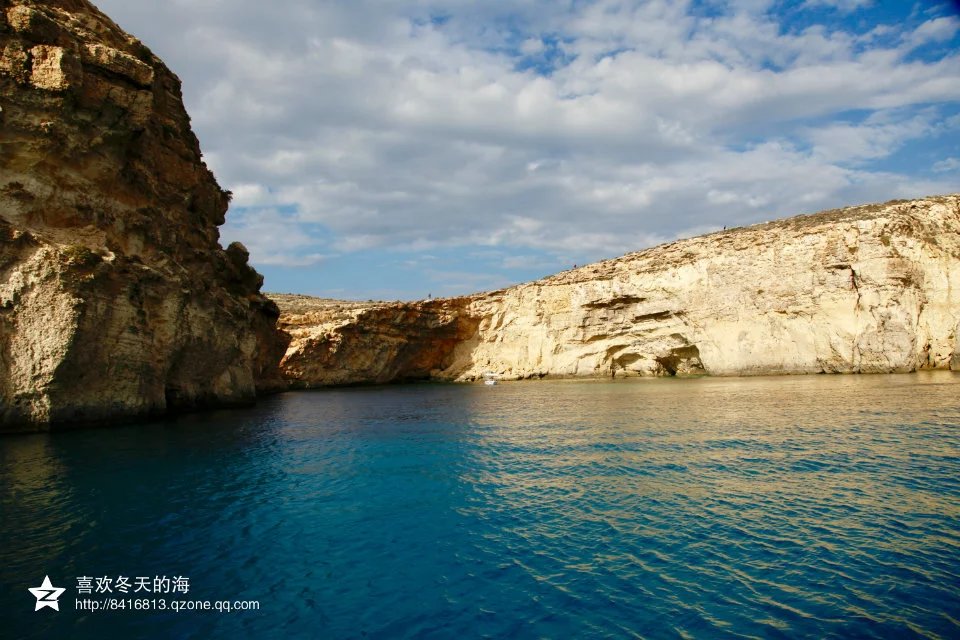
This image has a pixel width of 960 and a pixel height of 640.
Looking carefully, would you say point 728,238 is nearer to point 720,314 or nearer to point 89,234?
point 720,314

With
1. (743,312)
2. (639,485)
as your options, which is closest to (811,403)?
(639,485)

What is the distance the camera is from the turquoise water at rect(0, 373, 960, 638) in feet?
23.4

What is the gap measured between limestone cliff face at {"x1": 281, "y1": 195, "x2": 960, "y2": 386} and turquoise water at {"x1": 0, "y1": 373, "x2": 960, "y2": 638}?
84.1 ft

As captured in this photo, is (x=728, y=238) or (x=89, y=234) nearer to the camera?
(x=89, y=234)

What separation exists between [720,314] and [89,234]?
47.0 m

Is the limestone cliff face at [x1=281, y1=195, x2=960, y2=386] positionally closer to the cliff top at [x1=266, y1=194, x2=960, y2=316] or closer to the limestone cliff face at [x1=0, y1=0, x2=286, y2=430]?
the cliff top at [x1=266, y1=194, x2=960, y2=316]

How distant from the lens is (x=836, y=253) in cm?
4409

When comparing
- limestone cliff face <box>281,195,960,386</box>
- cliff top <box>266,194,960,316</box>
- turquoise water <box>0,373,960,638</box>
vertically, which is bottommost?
turquoise water <box>0,373,960,638</box>

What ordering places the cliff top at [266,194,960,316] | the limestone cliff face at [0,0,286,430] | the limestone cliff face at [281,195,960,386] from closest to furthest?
1. the limestone cliff face at [0,0,286,430]
2. the limestone cliff face at [281,195,960,386]
3. the cliff top at [266,194,960,316]

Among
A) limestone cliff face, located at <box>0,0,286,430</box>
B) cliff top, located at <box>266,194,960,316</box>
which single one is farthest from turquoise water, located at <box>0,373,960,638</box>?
cliff top, located at <box>266,194,960,316</box>

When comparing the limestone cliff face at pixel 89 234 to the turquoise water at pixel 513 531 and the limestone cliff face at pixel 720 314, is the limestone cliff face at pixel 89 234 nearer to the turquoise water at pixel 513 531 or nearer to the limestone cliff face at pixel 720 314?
the turquoise water at pixel 513 531

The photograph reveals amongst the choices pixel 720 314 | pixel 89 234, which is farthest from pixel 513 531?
pixel 720 314

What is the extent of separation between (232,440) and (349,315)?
127 ft

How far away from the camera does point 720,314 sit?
4956 cm
